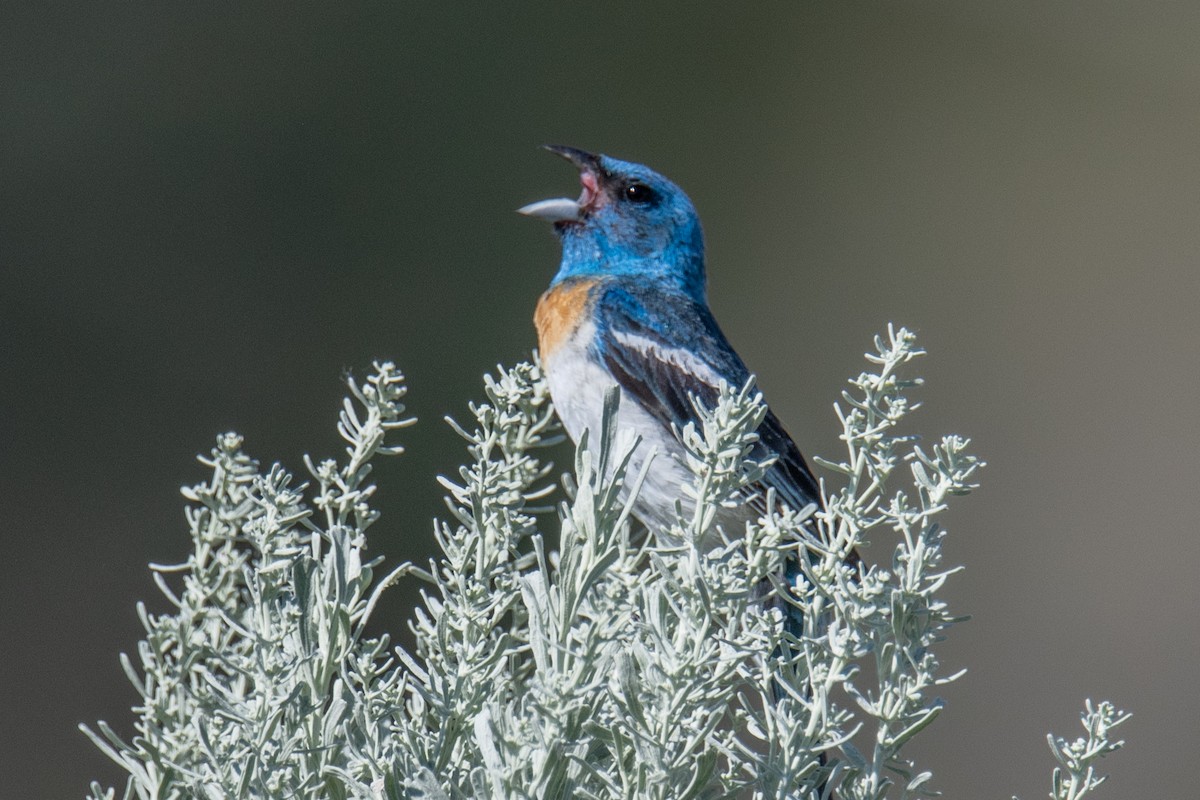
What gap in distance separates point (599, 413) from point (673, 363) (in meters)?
0.21

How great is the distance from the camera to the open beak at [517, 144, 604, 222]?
2.96m

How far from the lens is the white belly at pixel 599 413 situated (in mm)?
2359

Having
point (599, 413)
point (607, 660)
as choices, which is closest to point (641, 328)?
point (599, 413)

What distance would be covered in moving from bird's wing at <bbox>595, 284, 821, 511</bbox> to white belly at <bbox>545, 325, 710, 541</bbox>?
0.10 feet

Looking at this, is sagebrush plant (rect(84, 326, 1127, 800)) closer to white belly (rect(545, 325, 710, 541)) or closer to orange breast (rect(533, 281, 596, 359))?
white belly (rect(545, 325, 710, 541))

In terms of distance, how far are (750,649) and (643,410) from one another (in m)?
1.75

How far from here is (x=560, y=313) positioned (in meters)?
2.74

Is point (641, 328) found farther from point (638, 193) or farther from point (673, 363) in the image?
point (638, 193)

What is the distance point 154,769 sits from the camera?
104 centimetres

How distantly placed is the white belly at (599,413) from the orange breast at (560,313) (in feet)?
0.08

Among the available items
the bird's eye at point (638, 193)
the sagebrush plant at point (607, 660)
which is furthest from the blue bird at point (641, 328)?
the sagebrush plant at point (607, 660)

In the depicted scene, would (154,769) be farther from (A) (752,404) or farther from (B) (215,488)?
(A) (752,404)

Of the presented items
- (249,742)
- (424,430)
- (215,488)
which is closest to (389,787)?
(249,742)

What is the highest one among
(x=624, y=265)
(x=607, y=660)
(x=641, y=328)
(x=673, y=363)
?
(x=624, y=265)
